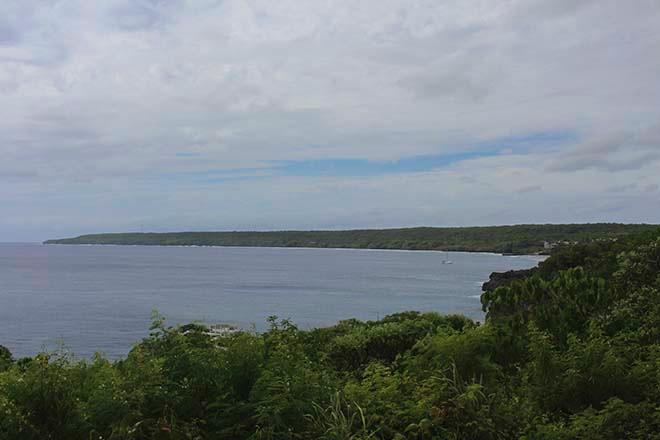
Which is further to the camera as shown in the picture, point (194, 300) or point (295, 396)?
point (194, 300)

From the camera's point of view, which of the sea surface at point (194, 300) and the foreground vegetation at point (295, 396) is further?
the sea surface at point (194, 300)

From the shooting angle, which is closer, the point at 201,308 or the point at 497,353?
the point at 497,353

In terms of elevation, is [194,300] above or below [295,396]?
below

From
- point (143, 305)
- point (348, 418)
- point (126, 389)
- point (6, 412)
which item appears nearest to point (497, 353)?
point (348, 418)

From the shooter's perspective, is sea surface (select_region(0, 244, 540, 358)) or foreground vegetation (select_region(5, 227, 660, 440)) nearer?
foreground vegetation (select_region(5, 227, 660, 440))

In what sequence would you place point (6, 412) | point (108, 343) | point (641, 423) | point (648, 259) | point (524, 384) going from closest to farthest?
point (6, 412)
point (641, 423)
point (524, 384)
point (648, 259)
point (108, 343)

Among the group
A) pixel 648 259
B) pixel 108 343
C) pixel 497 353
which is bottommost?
pixel 108 343

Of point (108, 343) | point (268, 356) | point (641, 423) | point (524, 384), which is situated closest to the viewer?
point (641, 423)

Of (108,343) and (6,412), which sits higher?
(6,412)

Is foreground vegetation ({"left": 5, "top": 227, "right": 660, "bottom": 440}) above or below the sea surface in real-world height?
above

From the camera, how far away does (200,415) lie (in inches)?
226

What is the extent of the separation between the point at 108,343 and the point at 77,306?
23.1m

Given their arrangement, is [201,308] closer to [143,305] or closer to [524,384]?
[143,305]

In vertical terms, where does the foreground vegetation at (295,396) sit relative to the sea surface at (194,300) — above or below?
above
